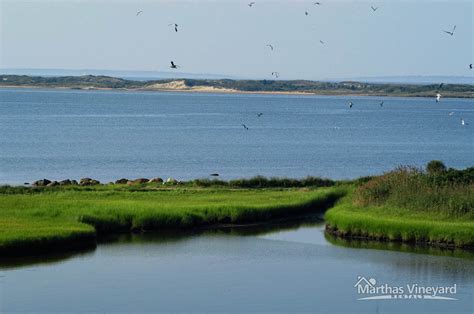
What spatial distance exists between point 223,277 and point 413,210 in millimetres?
13418

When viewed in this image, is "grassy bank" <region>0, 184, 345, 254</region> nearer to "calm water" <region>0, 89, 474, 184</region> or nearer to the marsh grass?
the marsh grass

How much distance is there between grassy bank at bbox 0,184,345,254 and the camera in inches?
1635

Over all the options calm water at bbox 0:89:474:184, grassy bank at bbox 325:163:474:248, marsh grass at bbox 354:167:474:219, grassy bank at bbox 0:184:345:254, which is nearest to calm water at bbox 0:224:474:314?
grassy bank at bbox 0:184:345:254

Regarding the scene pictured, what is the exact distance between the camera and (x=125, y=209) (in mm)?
48250

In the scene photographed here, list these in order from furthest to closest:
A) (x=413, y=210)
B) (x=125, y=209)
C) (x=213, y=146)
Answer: (x=213, y=146)
(x=125, y=209)
(x=413, y=210)

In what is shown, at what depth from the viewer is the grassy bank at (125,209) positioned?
4153 cm

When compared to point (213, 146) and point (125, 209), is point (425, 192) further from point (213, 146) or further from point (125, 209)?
point (213, 146)

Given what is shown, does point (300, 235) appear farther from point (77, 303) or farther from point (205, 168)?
point (205, 168)

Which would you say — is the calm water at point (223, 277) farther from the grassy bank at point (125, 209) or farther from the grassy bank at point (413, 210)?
the grassy bank at point (413, 210)

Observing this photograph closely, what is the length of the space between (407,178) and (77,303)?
72.2ft

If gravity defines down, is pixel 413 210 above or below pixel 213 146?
above

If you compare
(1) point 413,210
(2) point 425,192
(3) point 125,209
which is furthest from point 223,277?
(2) point 425,192

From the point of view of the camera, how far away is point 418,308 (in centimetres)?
3300

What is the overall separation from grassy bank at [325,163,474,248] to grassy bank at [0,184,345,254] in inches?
174
